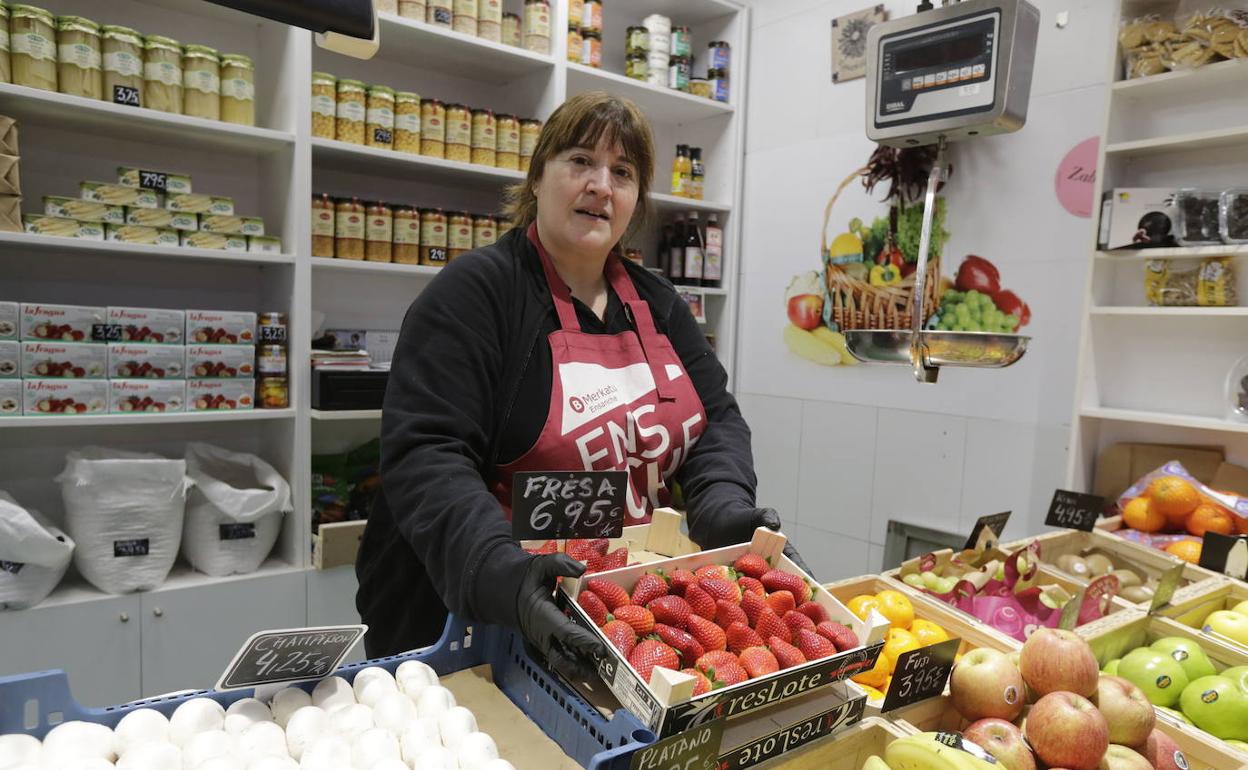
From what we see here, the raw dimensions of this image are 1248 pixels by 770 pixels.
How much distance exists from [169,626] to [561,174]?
2.05 meters

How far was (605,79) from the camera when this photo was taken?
10.9 ft

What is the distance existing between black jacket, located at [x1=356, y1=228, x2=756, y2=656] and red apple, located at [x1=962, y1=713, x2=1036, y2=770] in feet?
1.45

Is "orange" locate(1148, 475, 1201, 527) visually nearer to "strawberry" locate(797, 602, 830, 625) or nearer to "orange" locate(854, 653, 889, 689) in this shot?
"orange" locate(854, 653, 889, 689)

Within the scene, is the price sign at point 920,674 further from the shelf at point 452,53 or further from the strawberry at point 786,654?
the shelf at point 452,53

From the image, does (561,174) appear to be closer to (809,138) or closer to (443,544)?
(443,544)

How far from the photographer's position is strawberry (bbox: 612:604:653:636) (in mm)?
990

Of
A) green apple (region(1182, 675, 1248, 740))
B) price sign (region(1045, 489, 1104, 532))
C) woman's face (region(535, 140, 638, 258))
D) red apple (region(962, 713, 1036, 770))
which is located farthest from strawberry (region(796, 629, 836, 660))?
price sign (region(1045, 489, 1104, 532))

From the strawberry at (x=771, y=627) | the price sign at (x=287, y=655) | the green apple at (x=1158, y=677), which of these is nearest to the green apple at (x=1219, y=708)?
the green apple at (x=1158, y=677)

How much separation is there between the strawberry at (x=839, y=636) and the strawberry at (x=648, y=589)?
212 millimetres

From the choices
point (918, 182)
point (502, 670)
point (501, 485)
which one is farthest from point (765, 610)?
point (918, 182)

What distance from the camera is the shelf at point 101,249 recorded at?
87.7 inches

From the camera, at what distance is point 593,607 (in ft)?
3.26

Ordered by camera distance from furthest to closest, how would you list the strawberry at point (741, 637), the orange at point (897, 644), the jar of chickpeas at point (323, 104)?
the jar of chickpeas at point (323, 104)
the orange at point (897, 644)
the strawberry at point (741, 637)

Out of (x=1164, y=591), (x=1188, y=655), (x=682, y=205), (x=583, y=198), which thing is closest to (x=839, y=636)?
(x=583, y=198)
